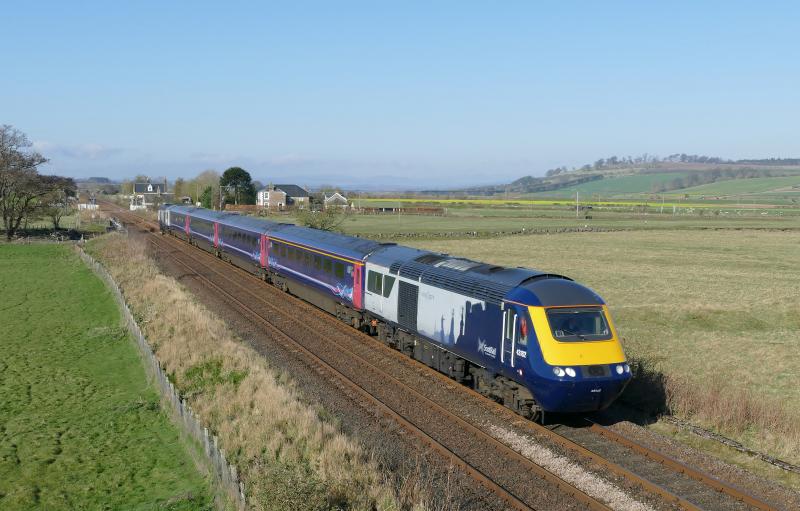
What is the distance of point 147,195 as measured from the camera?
17438 centimetres

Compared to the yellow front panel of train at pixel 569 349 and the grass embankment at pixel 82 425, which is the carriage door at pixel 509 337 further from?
the grass embankment at pixel 82 425

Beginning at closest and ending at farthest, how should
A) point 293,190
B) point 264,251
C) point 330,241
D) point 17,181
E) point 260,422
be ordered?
point 260,422
point 330,241
point 264,251
point 17,181
point 293,190

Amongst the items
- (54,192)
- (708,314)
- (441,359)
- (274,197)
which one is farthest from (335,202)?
(274,197)

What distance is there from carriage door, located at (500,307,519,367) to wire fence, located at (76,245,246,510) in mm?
6623

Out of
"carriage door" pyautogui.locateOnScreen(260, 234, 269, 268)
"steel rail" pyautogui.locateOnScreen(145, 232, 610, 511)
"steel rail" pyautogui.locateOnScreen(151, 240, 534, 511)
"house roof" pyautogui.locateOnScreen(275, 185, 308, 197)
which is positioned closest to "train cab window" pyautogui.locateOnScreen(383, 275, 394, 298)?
"steel rail" pyautogui.locateOnScreen(145, 232, 610, 511)

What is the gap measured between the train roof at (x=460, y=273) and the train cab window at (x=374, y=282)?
1.48 feet

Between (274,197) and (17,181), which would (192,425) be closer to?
(17,181)

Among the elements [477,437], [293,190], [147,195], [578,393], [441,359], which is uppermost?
[293,190]

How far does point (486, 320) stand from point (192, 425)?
7.53 metres

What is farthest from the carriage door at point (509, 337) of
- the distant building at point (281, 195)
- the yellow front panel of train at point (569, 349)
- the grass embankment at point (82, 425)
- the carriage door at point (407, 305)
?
the distant building at point (281, 195)

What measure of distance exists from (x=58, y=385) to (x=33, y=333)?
28.2 ft

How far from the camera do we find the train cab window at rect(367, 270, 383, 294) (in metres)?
23.1

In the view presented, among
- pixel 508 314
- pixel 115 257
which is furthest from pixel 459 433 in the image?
pixel 115 257

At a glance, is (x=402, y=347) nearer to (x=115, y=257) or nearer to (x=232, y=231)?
(x=232, y=231)
